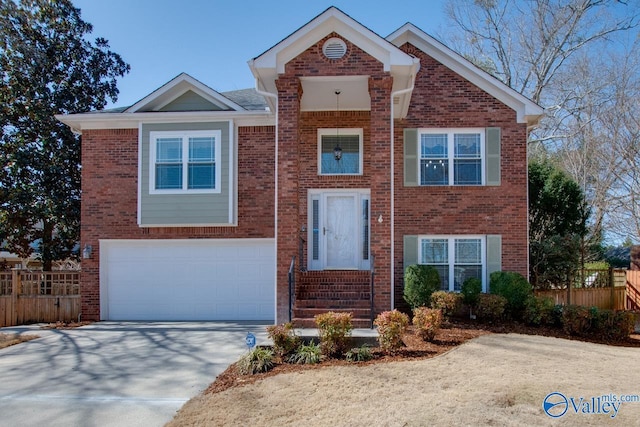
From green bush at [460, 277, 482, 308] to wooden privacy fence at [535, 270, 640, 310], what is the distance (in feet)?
12.2

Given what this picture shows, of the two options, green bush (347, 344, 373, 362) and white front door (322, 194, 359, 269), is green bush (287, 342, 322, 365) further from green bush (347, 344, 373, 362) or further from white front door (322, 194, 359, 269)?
white front door (322, 194, 359, 269)

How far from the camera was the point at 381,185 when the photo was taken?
10.6 metres

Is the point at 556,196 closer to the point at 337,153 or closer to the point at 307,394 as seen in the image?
the point at 337,153

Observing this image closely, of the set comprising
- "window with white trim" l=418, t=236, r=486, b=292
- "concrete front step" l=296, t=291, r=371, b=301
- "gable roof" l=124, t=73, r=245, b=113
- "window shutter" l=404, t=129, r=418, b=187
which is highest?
"gable roof" l=124, t=73, r=245, b=113

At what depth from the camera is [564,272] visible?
48.8ft

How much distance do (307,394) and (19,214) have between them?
14035mm

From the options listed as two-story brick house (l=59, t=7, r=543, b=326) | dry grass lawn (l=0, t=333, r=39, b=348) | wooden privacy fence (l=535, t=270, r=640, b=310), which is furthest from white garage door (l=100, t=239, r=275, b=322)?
wooden privacy fence (l=535, t=270, r=640, b=310)

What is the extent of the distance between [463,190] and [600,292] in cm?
715

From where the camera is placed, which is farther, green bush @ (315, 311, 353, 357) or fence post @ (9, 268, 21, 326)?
fence post @ (9, 268, 21, 326)

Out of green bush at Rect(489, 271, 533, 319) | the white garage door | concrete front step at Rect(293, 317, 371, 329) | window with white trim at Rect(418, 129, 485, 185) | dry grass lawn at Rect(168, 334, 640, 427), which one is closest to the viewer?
dry grass lawn at Rect(168, 334, 640, 427)

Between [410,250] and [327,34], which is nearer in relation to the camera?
[327,34]

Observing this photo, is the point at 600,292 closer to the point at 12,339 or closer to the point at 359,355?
the point at 359,355

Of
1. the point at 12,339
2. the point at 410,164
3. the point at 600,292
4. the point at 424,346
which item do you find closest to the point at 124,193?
the point at 12,339

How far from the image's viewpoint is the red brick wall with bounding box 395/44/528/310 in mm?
12797
